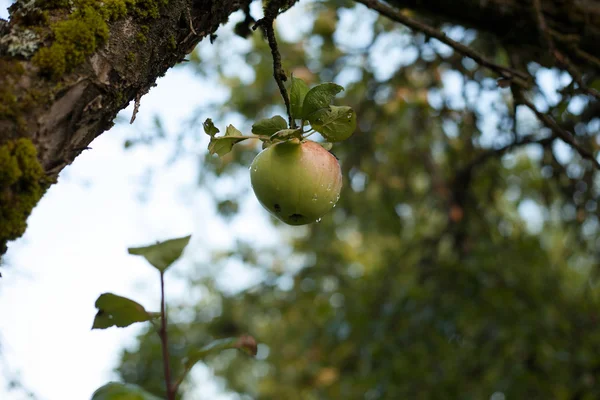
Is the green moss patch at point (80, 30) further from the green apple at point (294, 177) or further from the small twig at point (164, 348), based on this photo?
the small twig at point (164, 348)

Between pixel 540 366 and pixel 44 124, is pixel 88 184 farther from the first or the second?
pixel 540 366

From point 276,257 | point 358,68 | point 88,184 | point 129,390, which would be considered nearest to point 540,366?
point 358,68

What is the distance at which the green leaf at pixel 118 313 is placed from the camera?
4.18 feet

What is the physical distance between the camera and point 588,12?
2410mm

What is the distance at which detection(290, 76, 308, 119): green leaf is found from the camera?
4.05ft

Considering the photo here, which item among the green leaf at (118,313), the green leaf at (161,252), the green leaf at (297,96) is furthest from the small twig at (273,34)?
the green leaf at (118,313)

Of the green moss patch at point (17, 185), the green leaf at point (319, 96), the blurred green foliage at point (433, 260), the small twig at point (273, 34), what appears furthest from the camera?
the blurred green foliage at point (433, 260)

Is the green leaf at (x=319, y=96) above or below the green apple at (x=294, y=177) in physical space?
above

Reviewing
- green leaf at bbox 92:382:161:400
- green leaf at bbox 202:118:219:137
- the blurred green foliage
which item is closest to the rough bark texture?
green leaf at bbox 202:118:219:137

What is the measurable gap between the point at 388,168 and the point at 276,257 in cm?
330

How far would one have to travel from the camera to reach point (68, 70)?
979mm

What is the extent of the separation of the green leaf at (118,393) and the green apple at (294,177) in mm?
465

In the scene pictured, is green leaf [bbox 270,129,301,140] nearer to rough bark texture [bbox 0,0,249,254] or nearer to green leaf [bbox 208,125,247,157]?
green leaf [bbox 208,125,247,157]

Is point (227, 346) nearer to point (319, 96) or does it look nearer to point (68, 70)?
point (319, 96)
